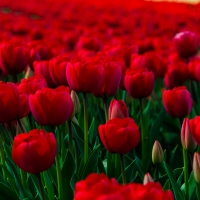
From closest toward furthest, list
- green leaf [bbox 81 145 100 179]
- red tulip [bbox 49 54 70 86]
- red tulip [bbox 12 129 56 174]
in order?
red tulip [bbox 12 129 56 174]
green leaf [bbox 81 145 100 179]
red tulip [bbox 49 54 70 86]

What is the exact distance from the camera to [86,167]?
1.76 metres

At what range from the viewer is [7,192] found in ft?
5.57

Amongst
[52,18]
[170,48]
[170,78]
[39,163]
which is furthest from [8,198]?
[52,18]

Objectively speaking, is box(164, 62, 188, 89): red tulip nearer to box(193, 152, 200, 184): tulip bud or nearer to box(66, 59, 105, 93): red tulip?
box(66, 59, 105, 93): red tulip

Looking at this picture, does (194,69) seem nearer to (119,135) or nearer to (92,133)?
(92,133)

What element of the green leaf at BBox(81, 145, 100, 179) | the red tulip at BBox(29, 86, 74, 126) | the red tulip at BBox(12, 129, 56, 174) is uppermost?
the red tulip at BBox(29, 86, 74, 126)

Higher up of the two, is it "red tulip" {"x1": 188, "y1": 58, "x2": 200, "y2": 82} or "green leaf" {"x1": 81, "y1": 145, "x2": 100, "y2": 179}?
"red tulip" {"x1": 188, "y1": 58, "x2": 200, "y2": 82}

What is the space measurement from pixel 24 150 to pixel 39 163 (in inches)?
2.4

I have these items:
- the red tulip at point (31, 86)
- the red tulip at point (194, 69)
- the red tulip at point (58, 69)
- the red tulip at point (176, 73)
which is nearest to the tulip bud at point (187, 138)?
the red tulip at point (31, 86)

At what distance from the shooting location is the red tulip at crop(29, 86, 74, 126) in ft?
5.39

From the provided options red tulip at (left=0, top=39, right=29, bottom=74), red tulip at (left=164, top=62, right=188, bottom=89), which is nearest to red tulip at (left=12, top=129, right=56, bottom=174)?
red tulip at (left=0, top=39, right=29, bottom=74)

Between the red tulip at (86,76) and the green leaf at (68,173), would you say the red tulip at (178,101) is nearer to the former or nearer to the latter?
the red tulip at (86,76)

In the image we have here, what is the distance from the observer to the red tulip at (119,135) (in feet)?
4.85

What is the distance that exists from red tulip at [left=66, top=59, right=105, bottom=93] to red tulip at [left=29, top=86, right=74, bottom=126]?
26 centimetres
